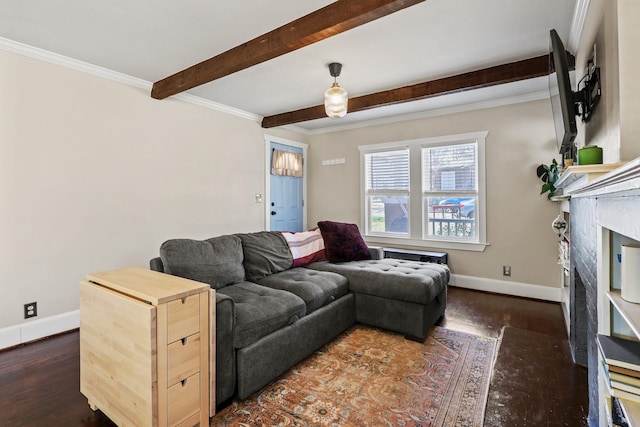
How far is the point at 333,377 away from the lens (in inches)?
79.0

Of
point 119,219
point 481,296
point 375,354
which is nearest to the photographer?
point 375,354

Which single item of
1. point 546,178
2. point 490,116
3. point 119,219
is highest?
point 490,116

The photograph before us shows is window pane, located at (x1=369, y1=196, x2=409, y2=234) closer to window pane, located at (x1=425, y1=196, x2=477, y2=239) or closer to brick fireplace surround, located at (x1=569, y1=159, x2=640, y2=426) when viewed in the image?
window pane, located at (x1=425, y1=196, x2=477, y2=239)

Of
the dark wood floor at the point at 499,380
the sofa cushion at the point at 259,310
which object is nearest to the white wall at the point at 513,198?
the dark wood floor at the point at 499,380

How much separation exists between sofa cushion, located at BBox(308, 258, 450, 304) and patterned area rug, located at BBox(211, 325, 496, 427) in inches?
15.1

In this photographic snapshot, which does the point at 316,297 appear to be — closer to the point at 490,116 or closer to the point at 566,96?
the point at 566,96

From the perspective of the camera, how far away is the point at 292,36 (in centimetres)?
217

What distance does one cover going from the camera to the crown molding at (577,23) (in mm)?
1909

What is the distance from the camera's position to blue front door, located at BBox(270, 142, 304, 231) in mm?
4910

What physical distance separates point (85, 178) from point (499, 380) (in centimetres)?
370

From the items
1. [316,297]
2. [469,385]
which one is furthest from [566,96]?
[316,297]

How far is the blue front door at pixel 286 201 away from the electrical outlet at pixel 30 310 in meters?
2.83

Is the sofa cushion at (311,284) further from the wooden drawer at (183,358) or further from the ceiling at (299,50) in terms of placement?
the ceiling at (299,50)

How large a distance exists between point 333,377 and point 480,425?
85cm
